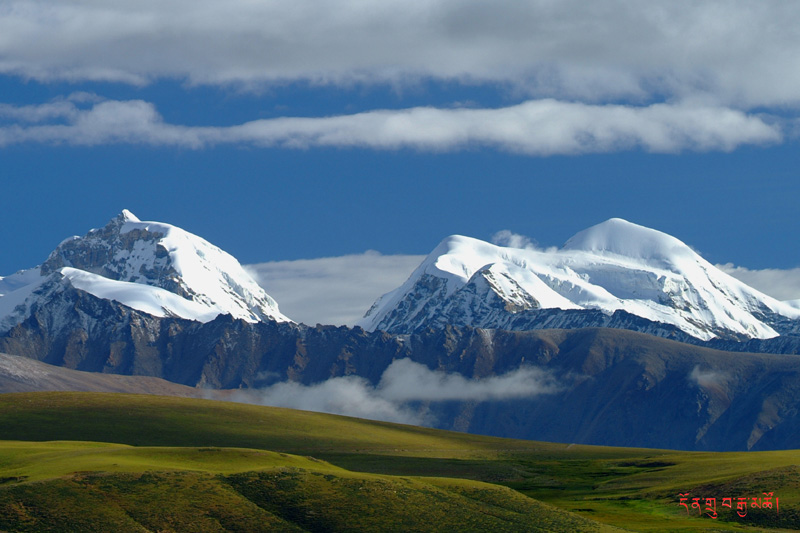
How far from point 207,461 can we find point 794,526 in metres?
71.0

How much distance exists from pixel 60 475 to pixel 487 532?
47479 millimetres

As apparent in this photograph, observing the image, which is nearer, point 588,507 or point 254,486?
point 254,486

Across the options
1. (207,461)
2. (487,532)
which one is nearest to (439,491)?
(487,532)

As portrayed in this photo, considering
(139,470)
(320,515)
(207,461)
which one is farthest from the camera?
(207,461)

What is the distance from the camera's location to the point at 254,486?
143000 mm

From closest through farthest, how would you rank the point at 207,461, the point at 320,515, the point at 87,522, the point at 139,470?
the point at 87,522
the point at 320,515
the point at 139,470
the point at 207,461

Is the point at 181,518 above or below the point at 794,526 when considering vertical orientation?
below

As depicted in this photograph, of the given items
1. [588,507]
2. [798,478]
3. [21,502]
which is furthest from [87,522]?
[798,478]

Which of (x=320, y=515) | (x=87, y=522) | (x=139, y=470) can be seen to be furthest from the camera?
(x=139, y=470)

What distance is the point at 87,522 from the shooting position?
12731 cm

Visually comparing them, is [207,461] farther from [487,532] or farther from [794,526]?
[794,526]

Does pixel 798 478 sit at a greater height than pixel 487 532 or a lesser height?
greater

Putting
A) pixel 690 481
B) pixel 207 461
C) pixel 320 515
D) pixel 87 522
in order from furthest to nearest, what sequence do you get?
pixel 690 481
pixel 207 461
pixel 320 515
pixel 87 522

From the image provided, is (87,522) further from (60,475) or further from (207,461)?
(207,461)
